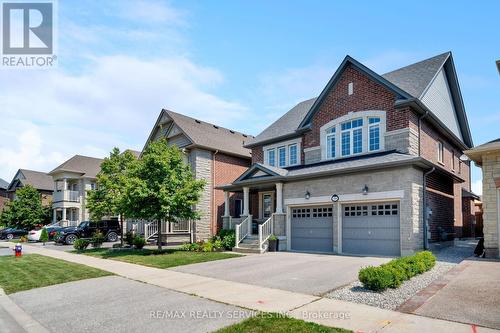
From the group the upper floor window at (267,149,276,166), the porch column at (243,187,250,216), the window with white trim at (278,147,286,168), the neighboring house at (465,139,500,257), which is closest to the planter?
the porch column at (243,187,250,216)

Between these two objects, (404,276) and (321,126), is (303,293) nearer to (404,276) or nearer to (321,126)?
(404,276)

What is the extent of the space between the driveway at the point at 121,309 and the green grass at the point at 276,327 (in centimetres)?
35

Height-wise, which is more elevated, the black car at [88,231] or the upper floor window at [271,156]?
the upper floor window at [271,156]

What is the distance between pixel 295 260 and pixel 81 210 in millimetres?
34240

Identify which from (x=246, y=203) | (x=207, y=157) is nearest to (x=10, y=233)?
(x=207, y=157)

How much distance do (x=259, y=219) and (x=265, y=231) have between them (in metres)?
3.49

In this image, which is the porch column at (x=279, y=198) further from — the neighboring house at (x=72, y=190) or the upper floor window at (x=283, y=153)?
the neighboring house at (x=72, y=190)

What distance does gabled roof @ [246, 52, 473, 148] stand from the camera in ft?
56.0

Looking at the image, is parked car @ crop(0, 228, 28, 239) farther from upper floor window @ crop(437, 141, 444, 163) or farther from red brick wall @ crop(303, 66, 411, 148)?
upper floor window @ crop(437, 141, 444, 163)

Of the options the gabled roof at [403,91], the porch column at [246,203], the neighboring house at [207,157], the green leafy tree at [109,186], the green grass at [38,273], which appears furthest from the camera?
the neighboring house at [207,157]

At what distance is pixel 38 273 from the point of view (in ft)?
42.0

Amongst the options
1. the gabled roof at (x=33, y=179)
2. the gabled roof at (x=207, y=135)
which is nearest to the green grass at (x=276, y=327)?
the gabled roof at (x=207, y=135)

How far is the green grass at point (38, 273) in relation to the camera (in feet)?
35.9

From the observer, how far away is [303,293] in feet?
28.8
